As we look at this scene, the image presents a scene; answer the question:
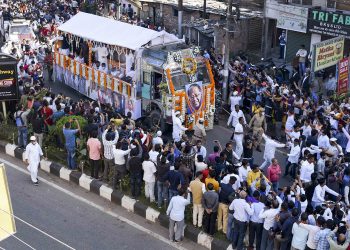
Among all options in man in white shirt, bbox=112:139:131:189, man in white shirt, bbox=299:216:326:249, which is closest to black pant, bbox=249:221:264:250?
man in white shirt, bbox=299:216:326:249

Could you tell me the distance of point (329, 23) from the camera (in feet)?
72.2

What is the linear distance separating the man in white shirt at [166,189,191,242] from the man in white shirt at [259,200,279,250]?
151 cm

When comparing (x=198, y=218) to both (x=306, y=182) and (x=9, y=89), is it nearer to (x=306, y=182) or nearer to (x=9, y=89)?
(x=306, y=182)

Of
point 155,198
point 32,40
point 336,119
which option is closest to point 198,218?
point 155,198

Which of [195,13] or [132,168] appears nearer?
[132,168]

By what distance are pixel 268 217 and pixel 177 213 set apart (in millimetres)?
1765

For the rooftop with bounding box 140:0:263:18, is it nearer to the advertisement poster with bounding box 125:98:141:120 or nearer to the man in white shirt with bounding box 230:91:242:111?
the man in white shirt with bounding box 230:91:242:111

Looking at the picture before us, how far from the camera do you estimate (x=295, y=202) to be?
10.6 metres

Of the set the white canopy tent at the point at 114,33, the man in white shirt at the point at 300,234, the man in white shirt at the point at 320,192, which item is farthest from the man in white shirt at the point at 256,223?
the white canopy tent at the point at 114,33

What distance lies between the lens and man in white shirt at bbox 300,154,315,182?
12.3 metres

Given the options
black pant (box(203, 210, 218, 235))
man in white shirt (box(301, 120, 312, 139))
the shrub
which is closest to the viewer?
black pant (box(203, 210, 218, 235))

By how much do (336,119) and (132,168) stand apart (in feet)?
19.2

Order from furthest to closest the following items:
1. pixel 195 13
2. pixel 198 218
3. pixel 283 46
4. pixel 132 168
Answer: pixel 195 13, pixel 283 46, pixel 132 168, pixel 198 218

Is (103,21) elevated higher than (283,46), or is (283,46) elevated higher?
(103,21)
